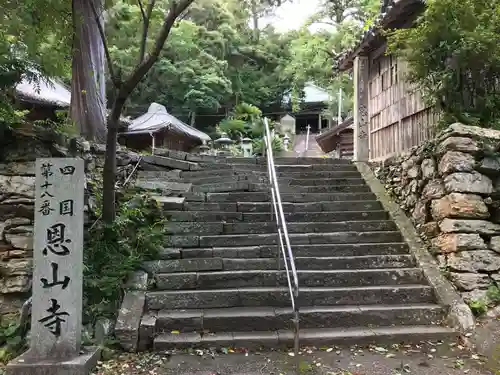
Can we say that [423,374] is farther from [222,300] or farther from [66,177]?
[66,177]

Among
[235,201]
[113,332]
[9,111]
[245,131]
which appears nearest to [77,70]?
[9,111]

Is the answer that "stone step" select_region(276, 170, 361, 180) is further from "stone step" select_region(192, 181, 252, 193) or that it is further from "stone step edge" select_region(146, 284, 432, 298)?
"stone step edge" select_region(146, 284, 432, 298)

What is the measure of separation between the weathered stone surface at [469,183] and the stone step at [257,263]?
1.08 m

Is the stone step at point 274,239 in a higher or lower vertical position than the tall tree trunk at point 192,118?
lower

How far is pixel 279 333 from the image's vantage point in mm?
4109

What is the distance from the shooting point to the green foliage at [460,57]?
5.00m

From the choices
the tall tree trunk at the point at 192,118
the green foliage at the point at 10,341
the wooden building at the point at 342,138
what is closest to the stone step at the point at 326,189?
the green foliage at the point at 10,341

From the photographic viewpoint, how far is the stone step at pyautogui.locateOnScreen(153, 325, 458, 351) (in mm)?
3941

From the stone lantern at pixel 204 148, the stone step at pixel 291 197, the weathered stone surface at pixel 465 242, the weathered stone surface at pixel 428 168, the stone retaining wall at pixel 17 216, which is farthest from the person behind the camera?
the stone lantern at pixel 204 148

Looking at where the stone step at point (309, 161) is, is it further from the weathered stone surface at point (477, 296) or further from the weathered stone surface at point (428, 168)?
the weathered stone surface at point (477, 296)

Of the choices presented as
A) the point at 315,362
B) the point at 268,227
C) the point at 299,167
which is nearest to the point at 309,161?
the point at 299,167

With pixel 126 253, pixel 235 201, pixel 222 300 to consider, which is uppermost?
pixel 235 201

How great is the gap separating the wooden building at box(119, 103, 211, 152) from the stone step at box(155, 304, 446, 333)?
13007 millimetres

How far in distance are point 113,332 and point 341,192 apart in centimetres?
456
